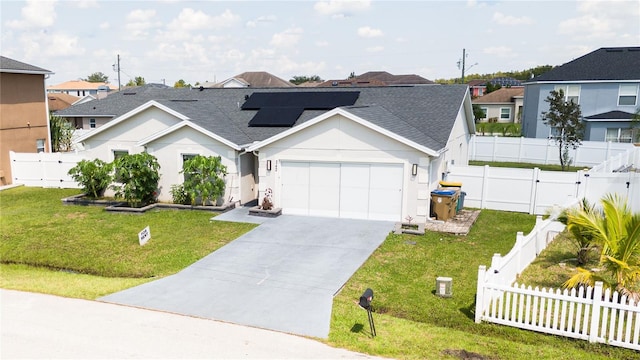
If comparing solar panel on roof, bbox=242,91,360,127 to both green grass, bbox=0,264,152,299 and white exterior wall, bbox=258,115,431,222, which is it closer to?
white exterior wall, bbox=258,115,431,222

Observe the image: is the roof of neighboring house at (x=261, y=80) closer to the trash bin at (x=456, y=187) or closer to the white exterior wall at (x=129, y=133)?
the white exterior wall at (x=129, y=133)

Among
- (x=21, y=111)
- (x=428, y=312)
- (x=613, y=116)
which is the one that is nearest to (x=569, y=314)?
(x=428, y=312)

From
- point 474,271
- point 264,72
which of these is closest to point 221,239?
point 474,271

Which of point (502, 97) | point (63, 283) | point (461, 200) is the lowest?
point (63, 283)

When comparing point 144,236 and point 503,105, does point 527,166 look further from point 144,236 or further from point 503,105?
point 503,105

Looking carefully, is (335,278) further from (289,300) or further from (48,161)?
(48,161)

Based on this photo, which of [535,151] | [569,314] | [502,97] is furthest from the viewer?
[502,97]

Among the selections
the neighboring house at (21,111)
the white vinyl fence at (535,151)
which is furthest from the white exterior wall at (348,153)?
the white vinyl fence at (535,151)

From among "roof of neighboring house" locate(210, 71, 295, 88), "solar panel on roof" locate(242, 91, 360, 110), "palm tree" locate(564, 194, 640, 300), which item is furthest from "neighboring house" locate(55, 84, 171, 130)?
"roof of neighboring house" locate(210, 71, 295, 88)

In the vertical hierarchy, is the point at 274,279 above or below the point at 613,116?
below
